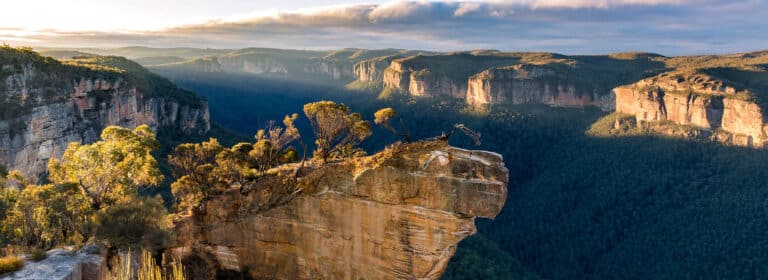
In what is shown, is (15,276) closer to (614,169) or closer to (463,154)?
(463,154)

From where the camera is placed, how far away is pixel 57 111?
4238cm

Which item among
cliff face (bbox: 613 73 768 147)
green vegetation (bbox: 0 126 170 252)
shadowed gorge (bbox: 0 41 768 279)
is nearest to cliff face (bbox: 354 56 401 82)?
shadowed gorge (bbox: 0 41 768 279)

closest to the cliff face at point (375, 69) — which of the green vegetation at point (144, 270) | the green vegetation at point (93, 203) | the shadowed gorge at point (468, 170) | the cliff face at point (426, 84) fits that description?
the shadowed gorge at point (468, 170)

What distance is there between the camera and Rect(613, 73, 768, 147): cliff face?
232ft

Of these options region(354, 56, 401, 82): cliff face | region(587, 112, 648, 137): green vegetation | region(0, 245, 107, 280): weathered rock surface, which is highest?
region(354, 56, 401, 82): cliff face

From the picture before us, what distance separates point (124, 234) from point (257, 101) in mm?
155040

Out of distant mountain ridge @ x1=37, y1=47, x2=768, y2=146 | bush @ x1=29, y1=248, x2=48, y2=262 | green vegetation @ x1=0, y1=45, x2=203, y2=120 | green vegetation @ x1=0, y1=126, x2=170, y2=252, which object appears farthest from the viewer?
distant mountain ridge @ x1=37, y1=47, x2=768, y2=146

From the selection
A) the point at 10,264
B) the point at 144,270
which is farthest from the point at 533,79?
the point at 10,264

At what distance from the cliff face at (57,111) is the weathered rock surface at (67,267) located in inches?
986

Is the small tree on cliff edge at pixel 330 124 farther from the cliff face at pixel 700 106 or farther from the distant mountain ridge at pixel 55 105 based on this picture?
the cliff face at pixel 700 106

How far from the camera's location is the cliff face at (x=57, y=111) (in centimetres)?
3728

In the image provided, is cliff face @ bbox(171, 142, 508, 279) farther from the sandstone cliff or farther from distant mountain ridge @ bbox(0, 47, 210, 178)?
the sandstone cliff

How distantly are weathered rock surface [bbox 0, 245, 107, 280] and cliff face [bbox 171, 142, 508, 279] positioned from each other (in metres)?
4.68

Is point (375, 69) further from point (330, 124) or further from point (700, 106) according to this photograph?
point (330, 124)
